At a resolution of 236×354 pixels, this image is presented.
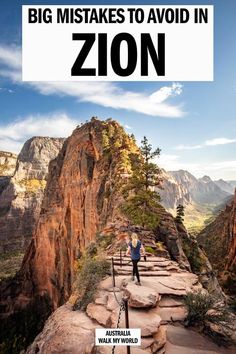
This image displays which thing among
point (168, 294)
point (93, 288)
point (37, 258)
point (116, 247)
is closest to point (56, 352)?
point (93, 288)

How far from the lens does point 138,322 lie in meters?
9.23

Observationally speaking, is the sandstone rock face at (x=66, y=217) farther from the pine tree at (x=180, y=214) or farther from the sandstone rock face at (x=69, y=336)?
the sandstone rock face at (x=69, y=336)

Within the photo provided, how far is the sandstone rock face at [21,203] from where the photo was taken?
12300 centimetres

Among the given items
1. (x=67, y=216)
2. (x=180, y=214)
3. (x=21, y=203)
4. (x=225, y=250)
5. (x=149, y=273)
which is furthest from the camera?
(x=21, y=203)

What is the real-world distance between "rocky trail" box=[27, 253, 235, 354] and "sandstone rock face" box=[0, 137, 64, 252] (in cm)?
11255

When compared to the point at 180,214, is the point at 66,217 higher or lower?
lower

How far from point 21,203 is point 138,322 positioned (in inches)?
5260

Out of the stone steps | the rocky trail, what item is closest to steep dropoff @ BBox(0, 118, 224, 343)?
the stone steps

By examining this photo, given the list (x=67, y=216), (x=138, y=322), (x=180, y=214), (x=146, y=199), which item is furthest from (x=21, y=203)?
(x=138, y=322)

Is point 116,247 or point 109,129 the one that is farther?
point 109,129

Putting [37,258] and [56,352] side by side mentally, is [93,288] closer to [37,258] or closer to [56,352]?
[56,352]

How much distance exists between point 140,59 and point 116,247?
39.7ft

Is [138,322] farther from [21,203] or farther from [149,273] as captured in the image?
[21,203]

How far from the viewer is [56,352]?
831cm
